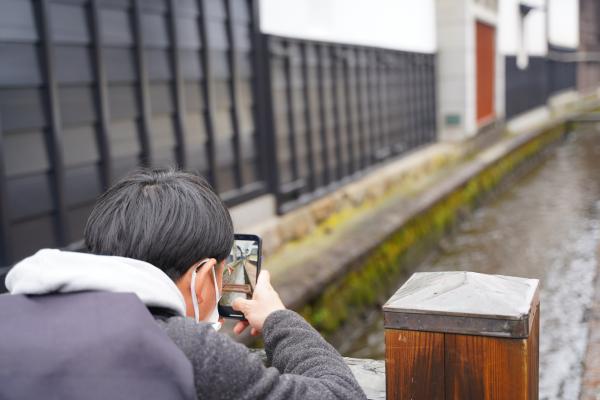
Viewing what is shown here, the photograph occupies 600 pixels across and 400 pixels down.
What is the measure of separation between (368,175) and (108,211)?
8.08 metres

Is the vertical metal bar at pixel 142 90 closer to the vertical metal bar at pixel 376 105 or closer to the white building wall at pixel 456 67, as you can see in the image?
the vertical metal bar at pixel 376 105

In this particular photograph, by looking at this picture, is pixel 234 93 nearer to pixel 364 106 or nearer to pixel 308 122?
pixel 308 122

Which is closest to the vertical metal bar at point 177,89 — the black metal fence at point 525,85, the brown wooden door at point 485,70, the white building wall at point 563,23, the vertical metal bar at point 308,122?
the vertical metal bar at point 308,122

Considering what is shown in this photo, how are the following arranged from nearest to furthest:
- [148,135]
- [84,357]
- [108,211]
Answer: [84,357] < [108,211] < [148,135]

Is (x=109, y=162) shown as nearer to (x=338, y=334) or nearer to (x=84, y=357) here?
(x=338, y=334)

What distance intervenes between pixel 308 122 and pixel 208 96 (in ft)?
6.95

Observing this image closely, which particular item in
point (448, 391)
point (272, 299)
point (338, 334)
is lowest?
point (338, 334)

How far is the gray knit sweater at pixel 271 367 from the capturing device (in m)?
1.23

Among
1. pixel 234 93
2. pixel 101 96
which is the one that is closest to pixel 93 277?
pixel 101 96

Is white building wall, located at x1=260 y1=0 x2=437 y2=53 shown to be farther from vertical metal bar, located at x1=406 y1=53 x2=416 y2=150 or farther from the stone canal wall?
the stone canal wall

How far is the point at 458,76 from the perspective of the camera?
42.7ft

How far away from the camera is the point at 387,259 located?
713cm

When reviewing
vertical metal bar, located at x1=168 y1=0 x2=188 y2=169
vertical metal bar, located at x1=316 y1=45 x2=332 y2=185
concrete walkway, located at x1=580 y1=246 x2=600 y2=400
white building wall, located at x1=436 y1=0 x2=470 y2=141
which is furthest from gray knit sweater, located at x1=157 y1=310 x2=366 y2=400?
white building wall, located at x1=436 y1=0 x2=470 y2=141

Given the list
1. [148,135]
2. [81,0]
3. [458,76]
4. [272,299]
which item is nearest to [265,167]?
[148,135]
